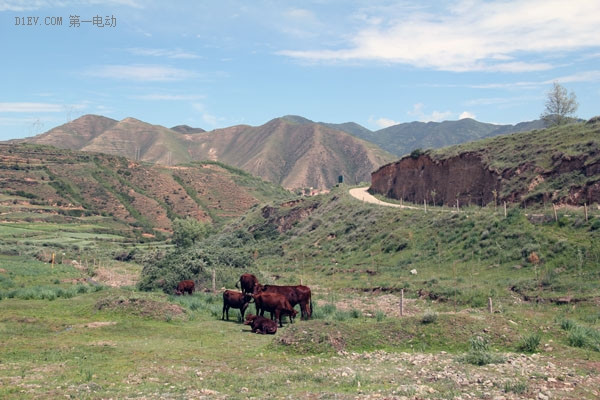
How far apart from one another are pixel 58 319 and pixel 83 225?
74995 mm

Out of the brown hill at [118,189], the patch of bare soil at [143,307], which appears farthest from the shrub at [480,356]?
the brown hill at [118,189]

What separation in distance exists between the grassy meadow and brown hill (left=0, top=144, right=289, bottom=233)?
195ft

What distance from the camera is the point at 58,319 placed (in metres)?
18.2

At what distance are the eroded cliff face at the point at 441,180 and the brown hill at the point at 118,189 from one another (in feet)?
164

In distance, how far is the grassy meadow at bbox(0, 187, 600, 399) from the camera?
34.4 ft

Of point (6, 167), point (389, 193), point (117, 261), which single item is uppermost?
point (6, 167)

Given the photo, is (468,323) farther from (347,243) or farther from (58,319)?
(347,243)

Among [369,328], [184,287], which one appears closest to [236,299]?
[369,328]

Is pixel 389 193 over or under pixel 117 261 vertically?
over

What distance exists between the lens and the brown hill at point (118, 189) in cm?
9400

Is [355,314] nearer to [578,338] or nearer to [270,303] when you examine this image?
[270,303]

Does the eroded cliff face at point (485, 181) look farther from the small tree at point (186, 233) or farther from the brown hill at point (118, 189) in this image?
the brown hill at point (118, 189)

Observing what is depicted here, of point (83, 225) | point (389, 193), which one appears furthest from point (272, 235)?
point (83, 225)

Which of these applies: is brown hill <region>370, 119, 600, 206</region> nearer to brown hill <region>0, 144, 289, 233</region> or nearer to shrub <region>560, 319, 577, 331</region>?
shrub <region>560, 319, 577, 331</region>
